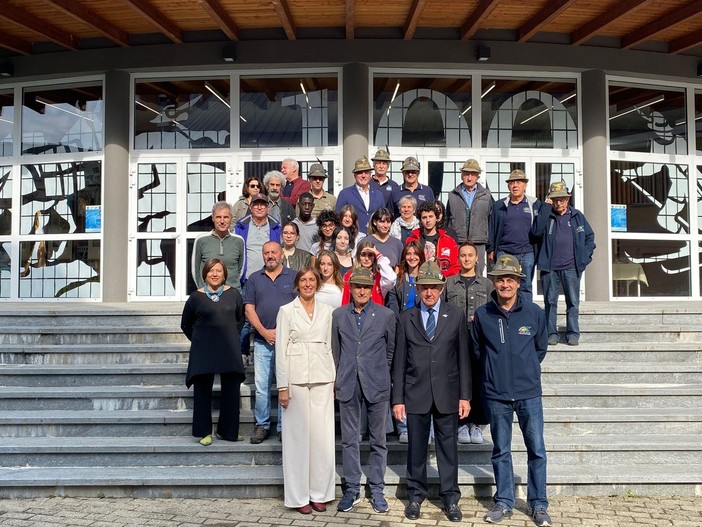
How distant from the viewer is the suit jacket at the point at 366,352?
5.39 m

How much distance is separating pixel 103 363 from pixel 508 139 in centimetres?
684

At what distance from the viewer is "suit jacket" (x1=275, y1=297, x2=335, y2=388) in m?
5.40

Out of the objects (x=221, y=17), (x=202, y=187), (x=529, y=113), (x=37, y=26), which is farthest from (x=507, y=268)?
(x=37, y=26)

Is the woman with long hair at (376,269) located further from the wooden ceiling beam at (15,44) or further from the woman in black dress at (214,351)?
the wooden ceiling beam at (15,44)

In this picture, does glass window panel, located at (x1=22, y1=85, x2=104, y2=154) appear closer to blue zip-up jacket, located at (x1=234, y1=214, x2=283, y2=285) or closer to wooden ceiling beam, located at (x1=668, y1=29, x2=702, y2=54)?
blue zip-up jacket, located at (x1=234, y1=214, x2=283, y2=285)

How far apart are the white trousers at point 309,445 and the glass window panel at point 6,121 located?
8.38 m

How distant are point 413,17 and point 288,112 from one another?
253 cm

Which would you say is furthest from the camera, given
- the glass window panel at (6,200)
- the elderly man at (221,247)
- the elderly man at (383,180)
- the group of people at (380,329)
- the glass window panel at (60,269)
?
the glass window panel at (6,200)

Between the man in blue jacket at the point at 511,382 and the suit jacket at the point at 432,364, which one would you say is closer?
the man in blue jacket at the point at 511,382

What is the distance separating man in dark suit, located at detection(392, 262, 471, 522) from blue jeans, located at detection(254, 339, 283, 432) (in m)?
1.32

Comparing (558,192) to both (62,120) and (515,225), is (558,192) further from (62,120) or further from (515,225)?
(62,120)

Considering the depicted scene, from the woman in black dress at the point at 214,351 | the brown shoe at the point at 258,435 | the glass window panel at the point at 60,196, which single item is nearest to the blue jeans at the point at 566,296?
the brown shoe at the point at 258,435

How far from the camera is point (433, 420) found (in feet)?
17.5

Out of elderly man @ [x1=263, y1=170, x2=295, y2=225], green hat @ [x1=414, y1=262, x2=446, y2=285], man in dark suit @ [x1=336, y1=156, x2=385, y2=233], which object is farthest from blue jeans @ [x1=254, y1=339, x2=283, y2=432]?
man in dark suit @ [x1=336, y1=156, x2=385, y2=233]
